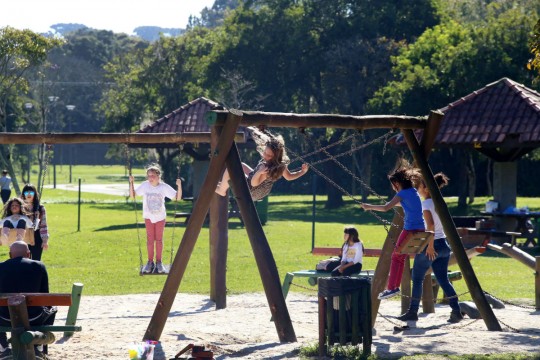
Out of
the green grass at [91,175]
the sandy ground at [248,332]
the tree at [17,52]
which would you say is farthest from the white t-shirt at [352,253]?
the green grass at [91,175]

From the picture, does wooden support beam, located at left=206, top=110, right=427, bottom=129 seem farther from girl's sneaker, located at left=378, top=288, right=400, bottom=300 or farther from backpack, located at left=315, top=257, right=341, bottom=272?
backpack, located at left=315, top=257, right=341, bottom=272

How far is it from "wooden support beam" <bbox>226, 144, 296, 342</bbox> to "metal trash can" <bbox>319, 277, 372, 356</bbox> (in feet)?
2.44

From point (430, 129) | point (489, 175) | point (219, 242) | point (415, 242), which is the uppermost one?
point (430, 129)

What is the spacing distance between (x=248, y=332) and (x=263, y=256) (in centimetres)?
138

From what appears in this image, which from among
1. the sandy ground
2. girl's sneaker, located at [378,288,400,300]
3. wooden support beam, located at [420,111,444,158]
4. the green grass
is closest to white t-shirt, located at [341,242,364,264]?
the sandy ground

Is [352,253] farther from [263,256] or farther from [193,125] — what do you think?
[193,125]

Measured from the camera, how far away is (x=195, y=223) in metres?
10.4

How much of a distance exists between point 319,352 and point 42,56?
3469 centimetres

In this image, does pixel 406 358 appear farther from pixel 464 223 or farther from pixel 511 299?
pixel 464 223

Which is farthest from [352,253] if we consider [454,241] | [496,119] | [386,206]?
[496,119]

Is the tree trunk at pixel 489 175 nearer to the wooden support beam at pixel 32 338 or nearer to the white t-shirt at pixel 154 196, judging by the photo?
the white t-shirt at pixel 154 196

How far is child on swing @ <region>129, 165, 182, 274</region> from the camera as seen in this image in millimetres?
13938

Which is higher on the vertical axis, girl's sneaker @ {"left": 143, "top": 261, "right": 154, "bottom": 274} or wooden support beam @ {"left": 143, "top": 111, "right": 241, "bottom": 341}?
wooden support beam @ {"left": 143, "top": 111, "right": 241, "bottom": 341}

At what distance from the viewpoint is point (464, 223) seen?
2409 centimetres
